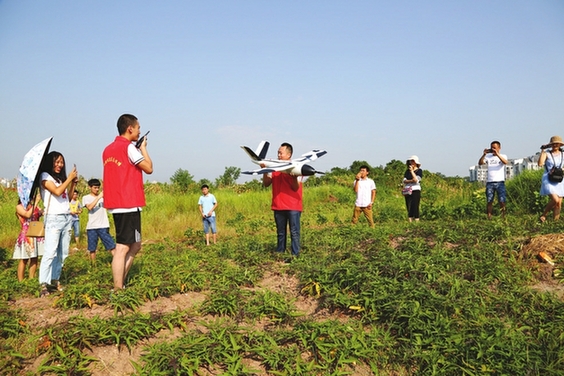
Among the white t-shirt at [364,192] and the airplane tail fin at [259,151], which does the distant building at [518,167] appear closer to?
the white t-shirt at [364,192]

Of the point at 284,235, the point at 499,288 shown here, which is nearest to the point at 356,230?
the point at 284,235

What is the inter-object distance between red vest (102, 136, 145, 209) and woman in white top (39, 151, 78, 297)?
974 mm

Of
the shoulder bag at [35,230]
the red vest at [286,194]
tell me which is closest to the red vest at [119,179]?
the shoulder bag at [35,230]

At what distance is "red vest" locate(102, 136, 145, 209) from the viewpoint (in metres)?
4.46

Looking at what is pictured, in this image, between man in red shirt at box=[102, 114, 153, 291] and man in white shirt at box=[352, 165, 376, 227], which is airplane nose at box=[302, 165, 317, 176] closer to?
man in red shirt at box=[102, 114, 153, 291]

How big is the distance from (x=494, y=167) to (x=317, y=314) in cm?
672

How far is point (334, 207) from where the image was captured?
53.6ft

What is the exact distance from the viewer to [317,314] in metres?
4.37

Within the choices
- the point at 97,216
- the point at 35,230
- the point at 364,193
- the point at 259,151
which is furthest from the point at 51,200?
the point at 364,193

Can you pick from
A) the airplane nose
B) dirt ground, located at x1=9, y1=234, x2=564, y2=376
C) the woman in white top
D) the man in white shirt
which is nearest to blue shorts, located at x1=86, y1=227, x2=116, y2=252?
the woman in white top

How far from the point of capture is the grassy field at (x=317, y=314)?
3.40 meters

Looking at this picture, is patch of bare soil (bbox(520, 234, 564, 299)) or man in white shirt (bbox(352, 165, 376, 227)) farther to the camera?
man in white shirt (bbox(352, 165, 376, 227))

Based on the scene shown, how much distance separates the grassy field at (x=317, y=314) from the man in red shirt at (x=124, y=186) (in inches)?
19.0

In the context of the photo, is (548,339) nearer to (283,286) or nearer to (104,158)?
(283,286)
